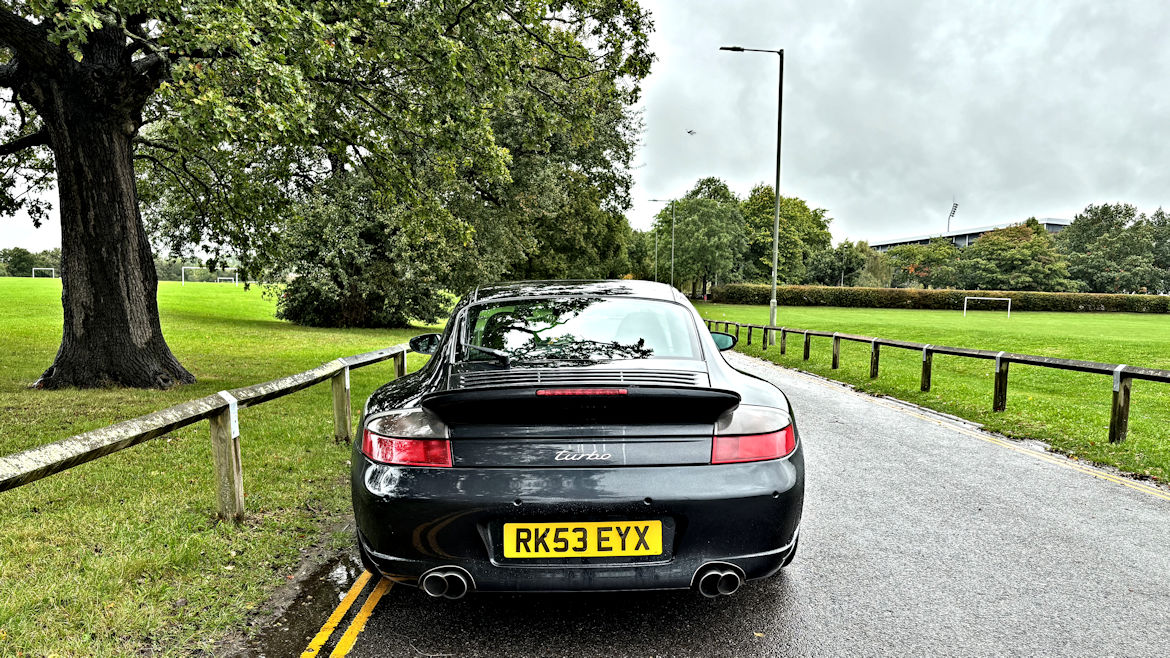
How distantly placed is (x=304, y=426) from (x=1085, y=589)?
22.5ft

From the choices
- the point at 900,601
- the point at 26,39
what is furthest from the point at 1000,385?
the point at 26,39

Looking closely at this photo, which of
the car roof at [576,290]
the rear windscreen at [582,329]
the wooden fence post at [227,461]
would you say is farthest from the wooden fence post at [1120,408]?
the wooden fence post at [227,461]

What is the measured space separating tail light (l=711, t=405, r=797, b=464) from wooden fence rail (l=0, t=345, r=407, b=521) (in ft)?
8.52

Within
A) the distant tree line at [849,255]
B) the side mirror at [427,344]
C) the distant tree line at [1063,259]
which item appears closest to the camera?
the side mirror at [427,344]

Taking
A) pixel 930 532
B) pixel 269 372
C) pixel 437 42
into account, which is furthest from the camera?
Answer: pixel 269 372

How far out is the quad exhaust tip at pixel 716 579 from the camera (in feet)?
8.63

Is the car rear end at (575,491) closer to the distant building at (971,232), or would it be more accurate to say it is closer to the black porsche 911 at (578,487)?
the black porsche 911 at (578,487)

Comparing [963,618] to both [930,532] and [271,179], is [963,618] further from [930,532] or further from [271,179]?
[271,179]

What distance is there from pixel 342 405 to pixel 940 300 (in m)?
58.3

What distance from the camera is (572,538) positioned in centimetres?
257

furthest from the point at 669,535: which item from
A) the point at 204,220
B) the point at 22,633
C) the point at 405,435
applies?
the point at 204,220

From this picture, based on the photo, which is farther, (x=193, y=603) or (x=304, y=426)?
(x=304, y=426)

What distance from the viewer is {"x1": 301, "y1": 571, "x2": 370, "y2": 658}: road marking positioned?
2730 millimetres

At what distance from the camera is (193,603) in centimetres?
308
